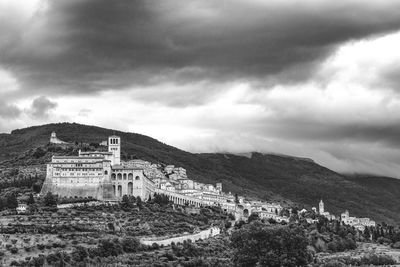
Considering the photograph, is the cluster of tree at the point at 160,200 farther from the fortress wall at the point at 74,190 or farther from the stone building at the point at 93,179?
the fortress wall at the point at 74,190

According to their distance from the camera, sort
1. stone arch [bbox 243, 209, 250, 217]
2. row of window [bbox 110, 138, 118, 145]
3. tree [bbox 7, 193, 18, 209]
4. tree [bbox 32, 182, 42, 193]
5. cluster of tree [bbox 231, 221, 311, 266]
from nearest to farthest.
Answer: cluster of tree [bbox 231, 221, 311, 266], tree [bbox 7, 193, 18, 209], tree [bbox 32, 182, 42, 193], row of window [bbox 110, 138, 118, 145], stone arch [bbox 243, 209, 250, 217]

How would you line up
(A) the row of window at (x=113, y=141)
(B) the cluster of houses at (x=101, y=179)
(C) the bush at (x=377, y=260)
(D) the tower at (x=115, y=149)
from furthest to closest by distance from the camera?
(A) the row of window at (x=113, y=141) → (D) the tower at (x=115, y=149) → (B) the cluster of houses at (x=101, y=179) → (C) the bush at (x=377, y=260)

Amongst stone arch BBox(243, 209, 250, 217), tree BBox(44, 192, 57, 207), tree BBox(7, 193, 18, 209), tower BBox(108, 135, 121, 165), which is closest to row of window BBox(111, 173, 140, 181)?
tower BBox(108, 135, 121, 165)

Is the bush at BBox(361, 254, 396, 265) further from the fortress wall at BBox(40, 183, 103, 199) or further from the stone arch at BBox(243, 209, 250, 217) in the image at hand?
the stone arch at BBox(243, 209, 250, 217)

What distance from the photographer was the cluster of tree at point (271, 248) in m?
92.2

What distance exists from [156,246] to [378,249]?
178 ft

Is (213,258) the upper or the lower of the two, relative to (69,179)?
lower

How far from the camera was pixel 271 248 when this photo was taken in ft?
308

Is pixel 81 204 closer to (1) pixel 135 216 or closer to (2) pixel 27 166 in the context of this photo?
(1) pixel 135 216

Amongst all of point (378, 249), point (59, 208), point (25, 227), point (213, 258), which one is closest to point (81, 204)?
point (59, 208)

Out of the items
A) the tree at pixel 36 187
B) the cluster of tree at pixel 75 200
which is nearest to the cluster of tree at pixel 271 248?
the cluster of tree at pixel 75 200

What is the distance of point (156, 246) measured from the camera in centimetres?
10825

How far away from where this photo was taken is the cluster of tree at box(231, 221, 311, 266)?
92250 mm

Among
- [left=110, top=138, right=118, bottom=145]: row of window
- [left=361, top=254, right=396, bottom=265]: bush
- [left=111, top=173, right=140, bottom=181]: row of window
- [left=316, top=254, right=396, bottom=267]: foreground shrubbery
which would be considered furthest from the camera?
[left=110, top=138, right=118, bottom=145]: row of window
